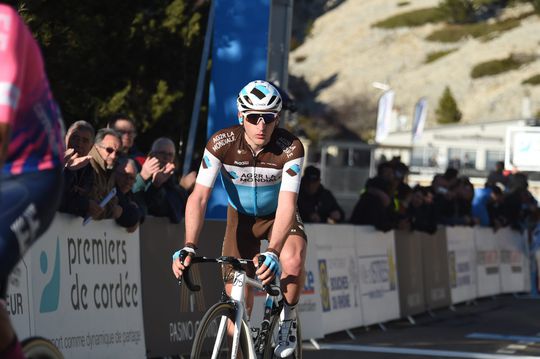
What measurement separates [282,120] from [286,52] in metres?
1.01

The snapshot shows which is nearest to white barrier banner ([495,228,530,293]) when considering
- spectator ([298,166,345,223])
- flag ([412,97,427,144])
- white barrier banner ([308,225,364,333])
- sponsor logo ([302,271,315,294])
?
spectator ([298,166,345,223])

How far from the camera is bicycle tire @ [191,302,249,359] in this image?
6698 millimetres

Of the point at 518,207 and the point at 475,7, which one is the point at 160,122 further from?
the point at 475,7

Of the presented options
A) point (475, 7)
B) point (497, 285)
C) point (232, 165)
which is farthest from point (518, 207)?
point (475, 7)

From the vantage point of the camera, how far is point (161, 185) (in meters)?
11.0

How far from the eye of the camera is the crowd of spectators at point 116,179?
8.95 meters

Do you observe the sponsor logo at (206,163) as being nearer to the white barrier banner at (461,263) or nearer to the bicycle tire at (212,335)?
the bicycle tire at (212,335)

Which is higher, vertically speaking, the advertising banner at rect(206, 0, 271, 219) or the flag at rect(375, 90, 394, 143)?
the flag at rect(375, 90, 394, 143)

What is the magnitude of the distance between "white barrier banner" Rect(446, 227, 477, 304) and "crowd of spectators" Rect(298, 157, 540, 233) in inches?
8.8

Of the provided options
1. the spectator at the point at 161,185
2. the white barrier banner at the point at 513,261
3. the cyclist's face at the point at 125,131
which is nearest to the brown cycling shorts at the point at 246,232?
the spectator at the point at 161,185

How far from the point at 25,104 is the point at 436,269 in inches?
557

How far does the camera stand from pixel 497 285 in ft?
73.9

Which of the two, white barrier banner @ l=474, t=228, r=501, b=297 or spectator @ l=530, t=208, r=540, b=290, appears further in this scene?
spectator @ l=530, t=208, r=540, b=290

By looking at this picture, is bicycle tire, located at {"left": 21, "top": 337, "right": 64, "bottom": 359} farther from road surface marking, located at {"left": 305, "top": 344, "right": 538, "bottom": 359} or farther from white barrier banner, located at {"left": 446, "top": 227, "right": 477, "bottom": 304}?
white barrier banner, located at {"left": 446, "top": 227, "right": 477, "bottom": 304}
